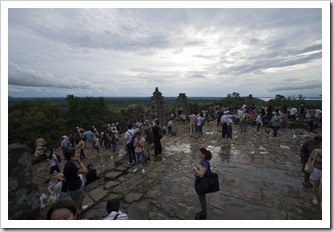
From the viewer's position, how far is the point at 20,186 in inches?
118

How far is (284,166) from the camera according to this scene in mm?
5848

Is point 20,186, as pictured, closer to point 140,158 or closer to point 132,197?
point 132,197

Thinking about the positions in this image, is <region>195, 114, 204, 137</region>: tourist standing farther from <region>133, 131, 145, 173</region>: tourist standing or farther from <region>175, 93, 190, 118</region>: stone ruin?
<region>175, 93, 190, 118</region>: stone ruin

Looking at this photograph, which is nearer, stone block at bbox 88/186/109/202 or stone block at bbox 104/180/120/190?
stone block at bbox 88/186/109/202

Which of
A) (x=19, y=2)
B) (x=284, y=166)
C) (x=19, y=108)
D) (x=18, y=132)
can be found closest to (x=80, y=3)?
(x=19, y=2)

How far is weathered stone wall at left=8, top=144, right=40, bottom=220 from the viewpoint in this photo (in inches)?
114

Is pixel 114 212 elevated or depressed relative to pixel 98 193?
elevated

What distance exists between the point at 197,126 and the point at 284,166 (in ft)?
16.1

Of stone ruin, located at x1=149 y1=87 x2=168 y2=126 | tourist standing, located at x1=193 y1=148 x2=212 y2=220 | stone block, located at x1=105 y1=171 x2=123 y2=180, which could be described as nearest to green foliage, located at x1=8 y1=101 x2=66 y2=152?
stone ruin, located at x1=149 y1=87 x2=168 y2=126

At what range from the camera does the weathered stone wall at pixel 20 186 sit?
2.90m

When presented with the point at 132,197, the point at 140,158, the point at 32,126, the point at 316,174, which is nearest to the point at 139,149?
the point at 140,158

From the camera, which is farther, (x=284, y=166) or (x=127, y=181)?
(x=284, y=166)

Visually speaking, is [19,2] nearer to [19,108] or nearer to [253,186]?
[253,186]

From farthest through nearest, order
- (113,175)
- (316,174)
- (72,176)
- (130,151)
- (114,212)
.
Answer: (130,151), (113,175), (316,174), (72,176), (114,212)
